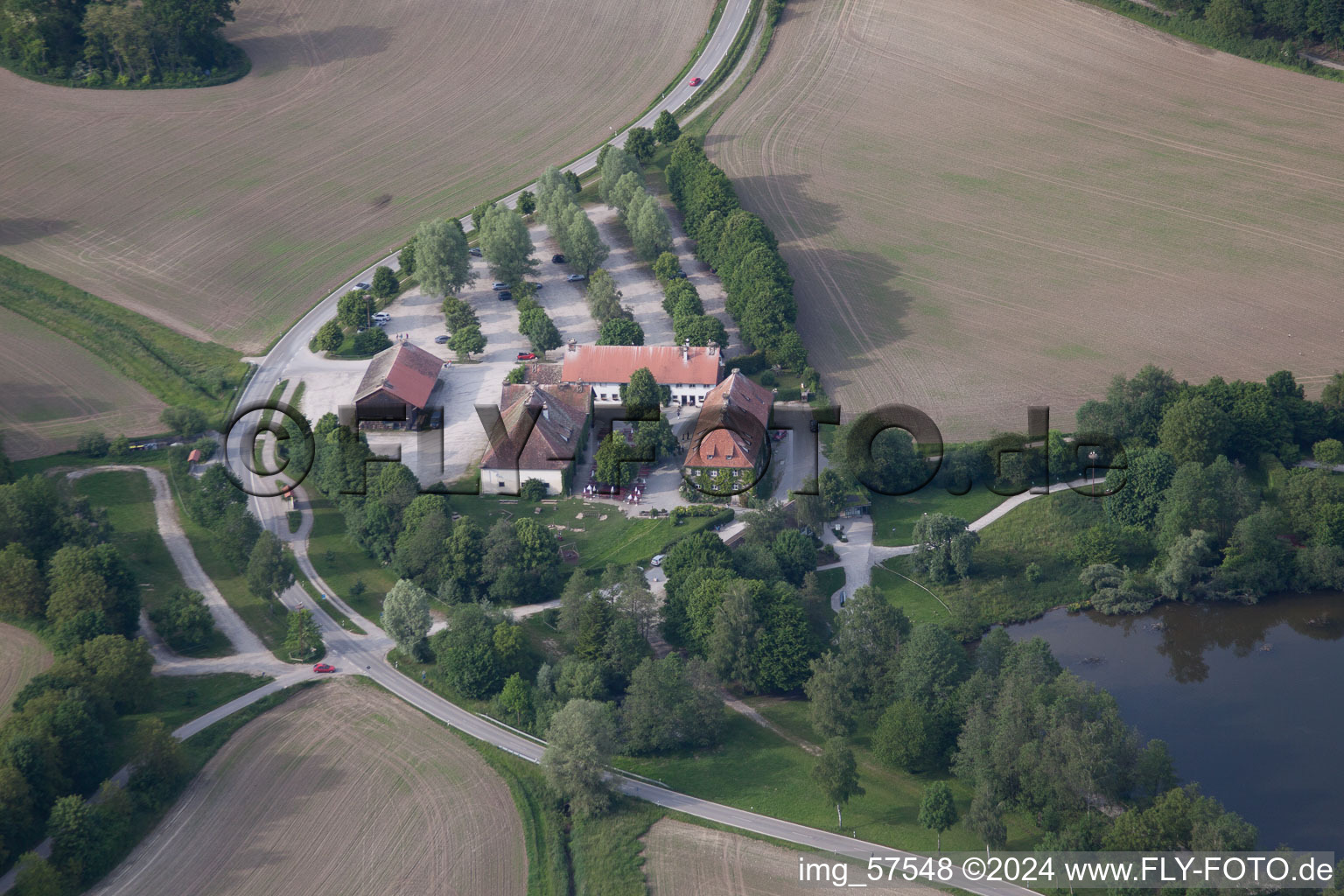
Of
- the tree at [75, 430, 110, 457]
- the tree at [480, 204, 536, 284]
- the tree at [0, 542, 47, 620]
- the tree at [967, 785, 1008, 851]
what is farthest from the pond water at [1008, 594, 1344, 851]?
the tree at [75, 430, 110, 457]

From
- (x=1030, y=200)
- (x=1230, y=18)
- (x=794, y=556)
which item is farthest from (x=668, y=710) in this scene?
(x=1230, y=18)

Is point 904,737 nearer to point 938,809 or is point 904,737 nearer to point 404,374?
point 938,809

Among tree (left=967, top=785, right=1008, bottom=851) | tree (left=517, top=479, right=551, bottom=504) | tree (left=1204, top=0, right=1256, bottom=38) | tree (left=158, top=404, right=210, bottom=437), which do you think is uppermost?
tree (left=1204, top=0, right=1256, bottom=38)

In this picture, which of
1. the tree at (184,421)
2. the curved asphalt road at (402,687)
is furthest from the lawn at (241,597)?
the tree at (184,421)

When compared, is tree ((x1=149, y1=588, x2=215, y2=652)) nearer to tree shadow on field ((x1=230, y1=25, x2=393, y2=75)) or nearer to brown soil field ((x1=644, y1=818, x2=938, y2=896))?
brown soil field ((x1=644, y1=818, x2=938, y2=896))

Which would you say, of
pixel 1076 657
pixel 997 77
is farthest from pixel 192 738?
pixel 997 77

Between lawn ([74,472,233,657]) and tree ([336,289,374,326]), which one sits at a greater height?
tree ([336,289,374,326])

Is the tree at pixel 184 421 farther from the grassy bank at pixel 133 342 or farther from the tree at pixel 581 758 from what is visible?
the tree at pixel 581 758
